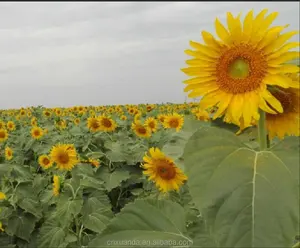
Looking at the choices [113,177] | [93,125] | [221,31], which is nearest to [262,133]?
[221,31]

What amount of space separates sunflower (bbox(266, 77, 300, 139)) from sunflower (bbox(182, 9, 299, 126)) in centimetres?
4

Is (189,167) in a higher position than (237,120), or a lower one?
lower

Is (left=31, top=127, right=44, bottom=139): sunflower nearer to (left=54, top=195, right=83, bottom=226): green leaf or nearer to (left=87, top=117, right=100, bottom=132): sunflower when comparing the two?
(left=87, top=117, right=100, bottom=132): sunflower

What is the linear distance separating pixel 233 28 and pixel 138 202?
634 millimetres

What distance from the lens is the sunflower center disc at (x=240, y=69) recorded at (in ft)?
4.90

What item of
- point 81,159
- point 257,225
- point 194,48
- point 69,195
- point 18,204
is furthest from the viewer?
point 81,159

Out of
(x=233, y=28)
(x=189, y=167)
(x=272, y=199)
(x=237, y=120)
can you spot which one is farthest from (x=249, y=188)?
(x=233, y=28)

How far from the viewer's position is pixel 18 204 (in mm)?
4172

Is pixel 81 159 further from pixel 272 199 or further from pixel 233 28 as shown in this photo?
pixel 272 199

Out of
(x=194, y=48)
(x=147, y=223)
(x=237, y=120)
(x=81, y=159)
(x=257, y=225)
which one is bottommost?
(x=257, y=225)

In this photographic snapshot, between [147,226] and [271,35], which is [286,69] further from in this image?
[147,226]

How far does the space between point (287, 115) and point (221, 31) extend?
35 centimetres

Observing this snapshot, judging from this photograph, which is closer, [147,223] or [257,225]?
[257,225]

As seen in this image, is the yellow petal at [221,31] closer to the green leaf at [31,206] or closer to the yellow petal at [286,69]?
the yellow petal at [286,69]
